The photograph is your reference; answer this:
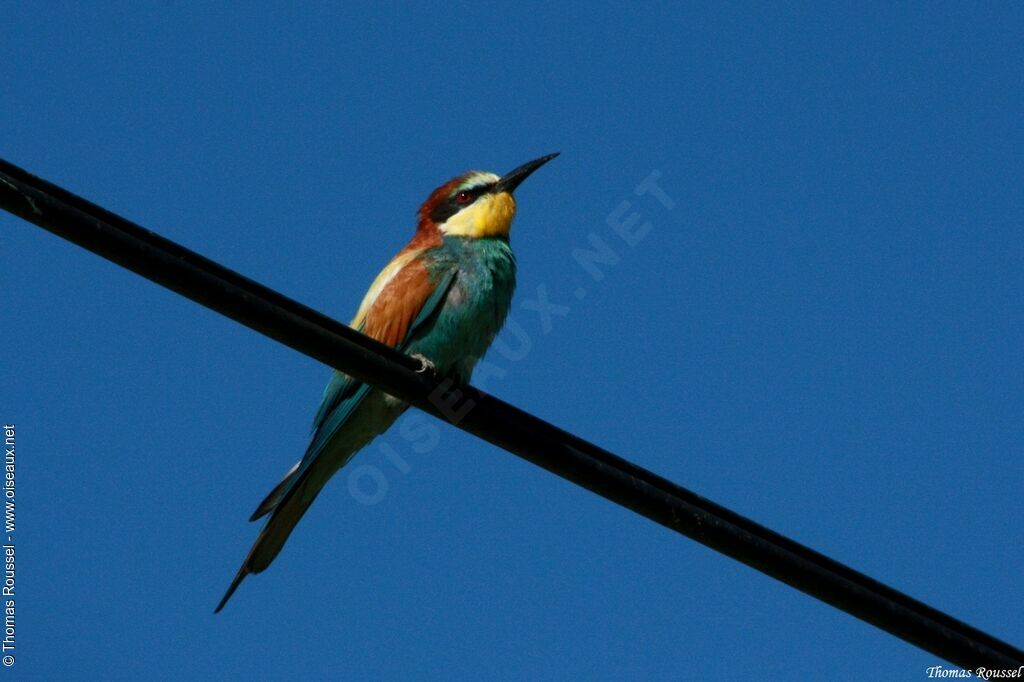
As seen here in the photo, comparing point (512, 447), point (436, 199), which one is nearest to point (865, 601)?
point (512, 447)

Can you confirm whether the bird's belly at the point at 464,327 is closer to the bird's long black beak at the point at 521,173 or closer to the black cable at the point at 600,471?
the bird's long black beak at the point at 521,173

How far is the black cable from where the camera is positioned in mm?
2240

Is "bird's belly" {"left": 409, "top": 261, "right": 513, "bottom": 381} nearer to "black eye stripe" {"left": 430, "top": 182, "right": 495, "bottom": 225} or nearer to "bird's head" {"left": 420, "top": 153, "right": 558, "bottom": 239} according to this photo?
"bird's head" {"left": 420, "top": 153, "right": 558, "bottom": 239}

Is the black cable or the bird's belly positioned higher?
the bird's belly

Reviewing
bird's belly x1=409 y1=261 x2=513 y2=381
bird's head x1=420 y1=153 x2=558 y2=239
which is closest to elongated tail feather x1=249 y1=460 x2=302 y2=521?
bird's belly x1=409 y1=261 x2=513 y2=381

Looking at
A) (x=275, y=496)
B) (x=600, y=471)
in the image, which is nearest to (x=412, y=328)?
(x=275, y=496)

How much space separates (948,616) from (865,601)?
17 centimetres

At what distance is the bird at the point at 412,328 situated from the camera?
3.89 metres

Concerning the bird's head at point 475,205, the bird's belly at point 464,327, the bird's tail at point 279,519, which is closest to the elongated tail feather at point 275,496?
the bird's tail at point 279,519

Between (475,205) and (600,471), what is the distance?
96.6 inches

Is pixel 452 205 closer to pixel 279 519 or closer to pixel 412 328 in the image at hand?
pixel 412 328

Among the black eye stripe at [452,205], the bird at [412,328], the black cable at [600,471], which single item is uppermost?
the black eye stripe at [452,205]

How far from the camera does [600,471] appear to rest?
97.3 inches

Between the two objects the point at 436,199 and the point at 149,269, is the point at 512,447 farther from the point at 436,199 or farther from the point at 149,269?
the point at 436,199
